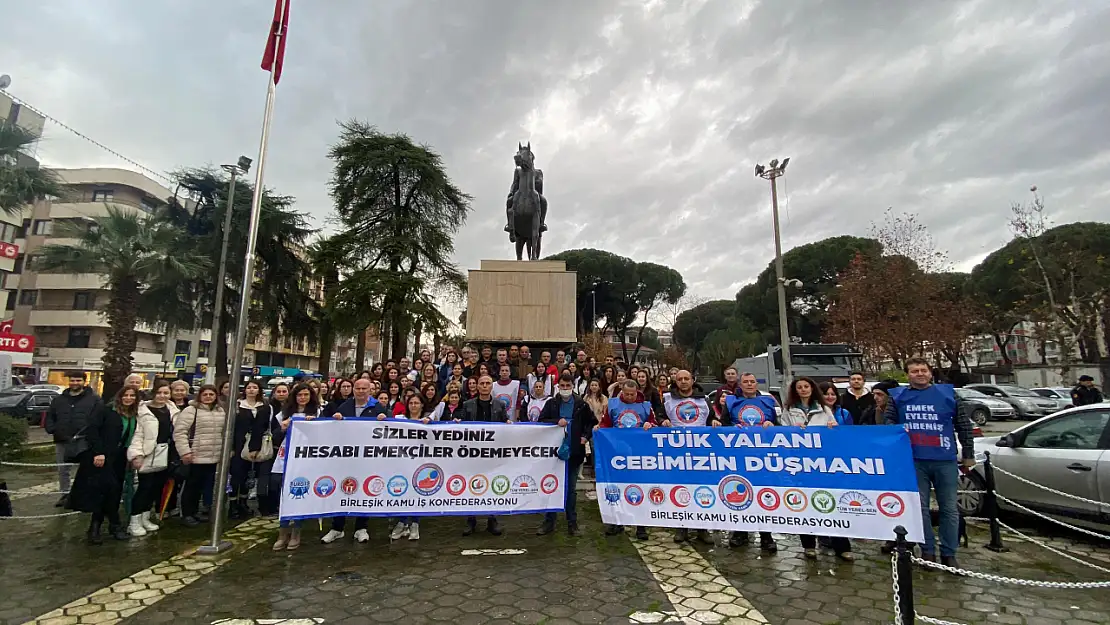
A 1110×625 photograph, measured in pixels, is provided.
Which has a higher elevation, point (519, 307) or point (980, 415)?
point (519, 307)

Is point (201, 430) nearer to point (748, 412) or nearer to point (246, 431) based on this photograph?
point (246, 431)

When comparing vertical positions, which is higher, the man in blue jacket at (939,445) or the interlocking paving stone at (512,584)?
the man in blue jacket at (939,445)

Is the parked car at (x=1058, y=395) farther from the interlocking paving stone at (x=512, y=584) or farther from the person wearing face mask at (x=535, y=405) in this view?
the person wearing face mask at (x=535, y=405)

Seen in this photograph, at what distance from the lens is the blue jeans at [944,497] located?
4.76 m

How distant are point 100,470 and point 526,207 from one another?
9448mm

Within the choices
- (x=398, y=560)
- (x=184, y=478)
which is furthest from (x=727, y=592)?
(x=184, y=478)

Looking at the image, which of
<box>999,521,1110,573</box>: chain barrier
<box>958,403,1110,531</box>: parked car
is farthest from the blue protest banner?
<box>958,403,1110,531</box>: parked car

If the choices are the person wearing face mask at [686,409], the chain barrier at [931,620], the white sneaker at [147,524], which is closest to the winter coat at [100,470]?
the white sneaker at [147,524]

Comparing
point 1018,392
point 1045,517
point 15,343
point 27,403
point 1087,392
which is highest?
point 15,343

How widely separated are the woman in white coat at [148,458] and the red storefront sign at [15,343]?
3473 centimetres

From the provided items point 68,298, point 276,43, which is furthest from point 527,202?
point 68,298

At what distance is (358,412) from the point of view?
20.2 feet

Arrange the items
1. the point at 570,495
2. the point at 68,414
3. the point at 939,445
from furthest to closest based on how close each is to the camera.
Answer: the point at 68,414, the point at 570,495, the point at 939,445

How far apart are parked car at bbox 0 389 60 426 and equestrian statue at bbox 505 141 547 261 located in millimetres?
16946
